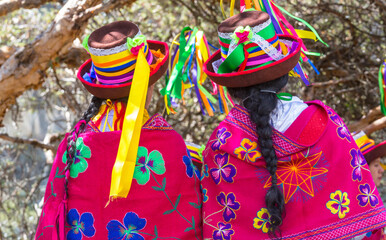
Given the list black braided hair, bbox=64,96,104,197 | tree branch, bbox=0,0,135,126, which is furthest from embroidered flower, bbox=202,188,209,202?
tree branch, bbox=0,0,135,126

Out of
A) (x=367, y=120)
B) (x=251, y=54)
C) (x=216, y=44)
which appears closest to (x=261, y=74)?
(x=251, y=54)

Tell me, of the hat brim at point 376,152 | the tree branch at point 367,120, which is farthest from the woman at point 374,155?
the tree branch at point 367,120

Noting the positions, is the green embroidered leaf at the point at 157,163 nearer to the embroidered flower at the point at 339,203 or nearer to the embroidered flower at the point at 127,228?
the embroidered flower at the point at 127,228

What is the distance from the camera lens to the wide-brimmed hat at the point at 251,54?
7.79 ft

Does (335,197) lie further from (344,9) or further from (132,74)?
(344,9)

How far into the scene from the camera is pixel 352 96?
216 inches

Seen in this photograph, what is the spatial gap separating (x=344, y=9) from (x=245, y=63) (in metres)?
3.07

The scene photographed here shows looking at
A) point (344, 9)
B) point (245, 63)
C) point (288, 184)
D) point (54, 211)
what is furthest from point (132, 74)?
point (344, 9)

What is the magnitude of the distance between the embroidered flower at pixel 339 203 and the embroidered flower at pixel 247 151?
0.37 metres

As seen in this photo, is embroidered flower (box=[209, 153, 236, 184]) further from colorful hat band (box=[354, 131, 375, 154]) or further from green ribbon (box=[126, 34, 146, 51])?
colorful hat band (box=[354, 131, 375, 154])

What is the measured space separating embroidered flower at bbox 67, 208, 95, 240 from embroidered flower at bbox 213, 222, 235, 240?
580 millimetres

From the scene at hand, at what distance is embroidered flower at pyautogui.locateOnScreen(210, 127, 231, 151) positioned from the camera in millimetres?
2430

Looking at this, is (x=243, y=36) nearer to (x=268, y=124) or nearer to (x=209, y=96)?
(x=268, y=124)

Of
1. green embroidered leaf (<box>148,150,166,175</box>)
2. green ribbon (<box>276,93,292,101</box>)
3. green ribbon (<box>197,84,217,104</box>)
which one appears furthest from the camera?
green ribbon (<box>197,84,217,104</box>)
